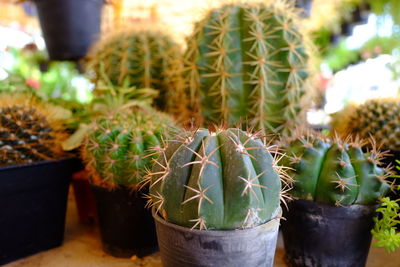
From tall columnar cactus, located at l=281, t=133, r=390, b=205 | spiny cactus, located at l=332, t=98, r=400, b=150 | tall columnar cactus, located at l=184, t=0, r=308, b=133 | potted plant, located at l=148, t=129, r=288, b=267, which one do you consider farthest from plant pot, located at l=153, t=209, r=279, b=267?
spiny cactus, located at l=332, t=98, r=400, b=150

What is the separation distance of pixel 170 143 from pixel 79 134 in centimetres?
53

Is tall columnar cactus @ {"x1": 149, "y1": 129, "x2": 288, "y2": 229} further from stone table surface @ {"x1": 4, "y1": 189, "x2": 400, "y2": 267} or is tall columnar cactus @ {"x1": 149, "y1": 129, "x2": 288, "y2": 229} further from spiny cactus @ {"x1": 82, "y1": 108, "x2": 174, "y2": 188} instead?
stone table surface @ {"x1": 4, "y1": 189, "x2": 400, "y2": 267}

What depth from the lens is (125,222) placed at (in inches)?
38.9

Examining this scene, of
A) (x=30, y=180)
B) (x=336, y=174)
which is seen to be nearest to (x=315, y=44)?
(x=336, y=174)

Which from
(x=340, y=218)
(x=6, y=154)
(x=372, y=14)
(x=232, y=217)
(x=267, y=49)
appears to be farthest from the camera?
(x=372, y=14)

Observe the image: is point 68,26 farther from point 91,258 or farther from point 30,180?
point 91,258

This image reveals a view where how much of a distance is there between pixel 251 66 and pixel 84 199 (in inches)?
30.6

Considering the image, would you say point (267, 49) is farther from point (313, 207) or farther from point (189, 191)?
point (189, 191)

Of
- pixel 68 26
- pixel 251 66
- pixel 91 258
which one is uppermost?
pixel 68 26

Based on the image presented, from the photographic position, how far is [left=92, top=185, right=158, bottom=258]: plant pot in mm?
974

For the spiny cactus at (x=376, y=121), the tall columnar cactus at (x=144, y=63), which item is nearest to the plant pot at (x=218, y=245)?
the spiny cactus at (x=376, y=121)

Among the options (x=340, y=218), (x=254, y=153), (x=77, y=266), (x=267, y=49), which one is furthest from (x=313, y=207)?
(x=77, y=266)

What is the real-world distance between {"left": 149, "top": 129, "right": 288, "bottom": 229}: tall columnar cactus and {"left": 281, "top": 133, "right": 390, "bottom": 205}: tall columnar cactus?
0.21m

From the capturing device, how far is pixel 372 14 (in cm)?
399
